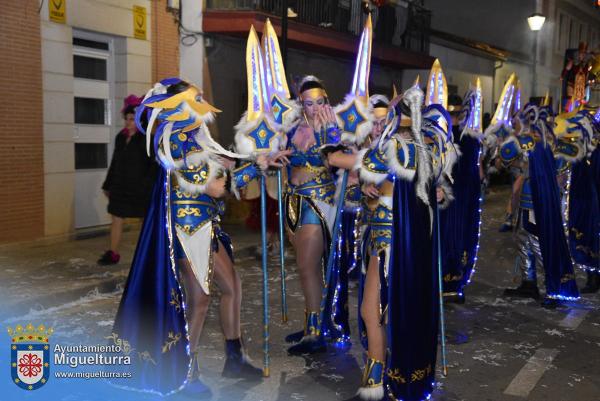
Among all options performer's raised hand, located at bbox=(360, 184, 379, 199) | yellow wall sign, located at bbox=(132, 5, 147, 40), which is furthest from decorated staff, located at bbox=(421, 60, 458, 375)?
yellow wall sign, located at bbox=(132, 5, 147, 40)

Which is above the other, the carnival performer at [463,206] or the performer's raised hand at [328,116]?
the performer's raised hand at [328,116]

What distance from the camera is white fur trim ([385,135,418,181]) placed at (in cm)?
413

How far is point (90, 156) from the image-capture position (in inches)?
444

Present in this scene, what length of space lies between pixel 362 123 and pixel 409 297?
1696mm

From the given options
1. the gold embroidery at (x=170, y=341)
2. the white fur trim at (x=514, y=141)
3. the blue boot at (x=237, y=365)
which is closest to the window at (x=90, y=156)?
the white fur trim at (x=514, y=141)

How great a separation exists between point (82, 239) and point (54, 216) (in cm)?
55

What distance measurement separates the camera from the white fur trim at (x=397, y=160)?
13.6ft

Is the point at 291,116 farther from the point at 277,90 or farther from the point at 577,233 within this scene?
the point at 577,233

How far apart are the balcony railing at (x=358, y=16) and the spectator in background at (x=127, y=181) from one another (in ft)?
17.9

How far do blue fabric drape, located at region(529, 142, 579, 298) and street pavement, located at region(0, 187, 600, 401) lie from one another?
34 cm

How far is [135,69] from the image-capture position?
11.5 meters

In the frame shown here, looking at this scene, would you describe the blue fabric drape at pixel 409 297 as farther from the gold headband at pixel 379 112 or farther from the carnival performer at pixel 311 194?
the gold headband at pixel 379 112

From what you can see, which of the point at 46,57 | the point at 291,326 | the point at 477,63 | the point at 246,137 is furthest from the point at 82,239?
the point at 477,63

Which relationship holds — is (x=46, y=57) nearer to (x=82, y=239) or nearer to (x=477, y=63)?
(x=82, y=239)
